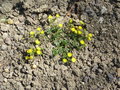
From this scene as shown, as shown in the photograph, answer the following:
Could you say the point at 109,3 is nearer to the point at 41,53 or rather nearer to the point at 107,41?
the point at 107,41

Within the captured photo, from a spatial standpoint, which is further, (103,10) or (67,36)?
(103,10)

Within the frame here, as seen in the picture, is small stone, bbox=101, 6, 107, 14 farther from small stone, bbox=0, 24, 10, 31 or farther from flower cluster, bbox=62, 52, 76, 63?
small stone, bbox=0, 24, 10, 31

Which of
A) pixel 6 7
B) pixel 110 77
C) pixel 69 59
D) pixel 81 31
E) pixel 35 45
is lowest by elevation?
pixel 110 77

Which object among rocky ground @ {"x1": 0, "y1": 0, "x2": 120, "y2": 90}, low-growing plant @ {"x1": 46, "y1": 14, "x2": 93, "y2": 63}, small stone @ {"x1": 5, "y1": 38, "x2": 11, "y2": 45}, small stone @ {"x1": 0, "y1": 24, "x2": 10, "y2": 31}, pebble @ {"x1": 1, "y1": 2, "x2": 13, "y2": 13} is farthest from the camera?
pebble @ {"x1": 1, "y1": 2, "x2": 13, "y2": 13}

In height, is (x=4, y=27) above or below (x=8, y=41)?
above

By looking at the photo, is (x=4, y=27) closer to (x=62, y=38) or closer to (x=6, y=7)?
(x=6, y=7)

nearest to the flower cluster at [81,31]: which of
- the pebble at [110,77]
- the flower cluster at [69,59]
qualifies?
the flower cluster at [69,59]

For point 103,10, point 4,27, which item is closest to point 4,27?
point 4,27

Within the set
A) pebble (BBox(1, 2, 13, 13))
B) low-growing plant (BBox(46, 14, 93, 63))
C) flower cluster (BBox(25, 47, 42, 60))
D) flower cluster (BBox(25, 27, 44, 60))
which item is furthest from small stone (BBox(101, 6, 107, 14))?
pebble (BBox(1, 2, 13, 13))
